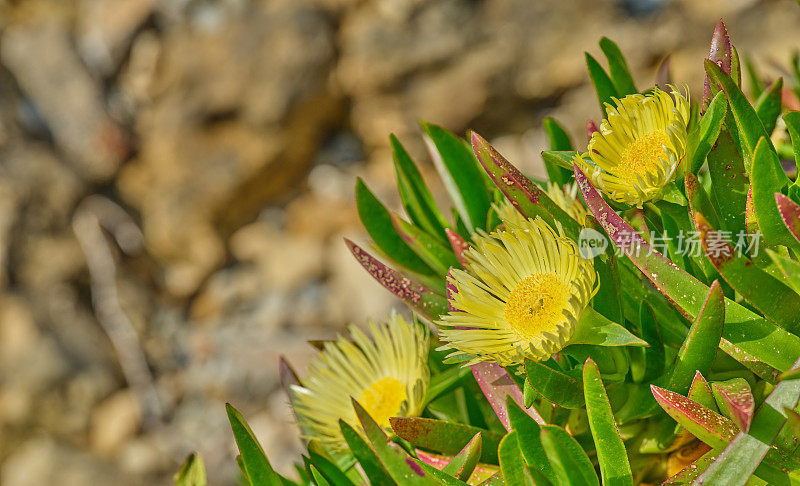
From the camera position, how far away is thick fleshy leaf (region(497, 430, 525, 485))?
42 cm

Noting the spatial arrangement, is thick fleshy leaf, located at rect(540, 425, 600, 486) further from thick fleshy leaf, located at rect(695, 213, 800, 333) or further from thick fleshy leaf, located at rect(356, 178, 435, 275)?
thick fleshy leaf, located at rect(356, 178, 435, 275)

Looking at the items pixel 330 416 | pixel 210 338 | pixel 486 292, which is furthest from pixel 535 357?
pixel 210 338

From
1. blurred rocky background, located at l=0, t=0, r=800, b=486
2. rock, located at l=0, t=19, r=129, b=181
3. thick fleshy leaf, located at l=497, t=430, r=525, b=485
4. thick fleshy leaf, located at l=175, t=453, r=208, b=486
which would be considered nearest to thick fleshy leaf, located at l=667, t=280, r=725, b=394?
thick fleshy leaf, located at l=497, t=430, r=525, b=485

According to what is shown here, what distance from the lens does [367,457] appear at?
470mm

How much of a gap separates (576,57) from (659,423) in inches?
107

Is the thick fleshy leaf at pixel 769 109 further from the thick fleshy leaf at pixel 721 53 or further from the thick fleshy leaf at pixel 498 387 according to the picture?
the thick fleshy leaf at pixel 498 387

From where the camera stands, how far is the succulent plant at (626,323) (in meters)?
0.39

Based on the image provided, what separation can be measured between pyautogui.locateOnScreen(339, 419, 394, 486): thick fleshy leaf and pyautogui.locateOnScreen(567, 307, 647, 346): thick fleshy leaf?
0.48 feet

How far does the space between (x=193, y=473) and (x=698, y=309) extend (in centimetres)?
41

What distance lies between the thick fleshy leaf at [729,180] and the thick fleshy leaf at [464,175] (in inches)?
7.8

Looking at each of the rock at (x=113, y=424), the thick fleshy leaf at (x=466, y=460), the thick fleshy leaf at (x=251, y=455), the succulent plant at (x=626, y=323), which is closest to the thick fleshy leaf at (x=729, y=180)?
the succulent plant at (x=626, y=323)

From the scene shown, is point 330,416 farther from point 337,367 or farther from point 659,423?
point 659,423

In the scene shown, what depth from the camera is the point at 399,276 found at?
1.74 ft

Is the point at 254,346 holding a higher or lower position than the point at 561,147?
higher
